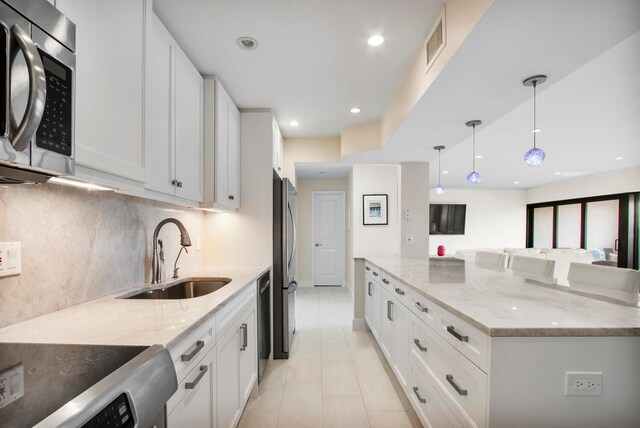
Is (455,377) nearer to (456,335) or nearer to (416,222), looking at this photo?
(456,335)

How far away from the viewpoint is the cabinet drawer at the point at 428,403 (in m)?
1.39

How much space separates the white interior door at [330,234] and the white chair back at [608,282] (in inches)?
176

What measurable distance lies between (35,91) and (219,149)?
1683 mm

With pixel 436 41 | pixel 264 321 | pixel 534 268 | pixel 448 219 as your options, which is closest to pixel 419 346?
pixel 264 321

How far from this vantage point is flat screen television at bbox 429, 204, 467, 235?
9250 millimetres

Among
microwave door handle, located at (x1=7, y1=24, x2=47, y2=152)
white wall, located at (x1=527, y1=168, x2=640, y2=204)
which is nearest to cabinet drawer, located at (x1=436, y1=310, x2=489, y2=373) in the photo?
microwave door handle, located at (x1=7, y1=24, x2=47, y2=152)

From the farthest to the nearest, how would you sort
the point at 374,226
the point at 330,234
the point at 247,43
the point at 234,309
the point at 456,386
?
the point at 330,234 < the point at 374,226 < the point at 247,43 < the point at 234,309 < the point at 456,386

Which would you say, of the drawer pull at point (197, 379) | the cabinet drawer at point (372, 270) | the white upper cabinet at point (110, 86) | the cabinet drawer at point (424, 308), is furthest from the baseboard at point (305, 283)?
the white upper cabinet at point (110, 86)

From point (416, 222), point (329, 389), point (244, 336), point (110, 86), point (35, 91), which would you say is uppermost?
point (110, 86)

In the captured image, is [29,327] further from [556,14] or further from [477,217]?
[477,217]

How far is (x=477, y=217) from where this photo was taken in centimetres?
935

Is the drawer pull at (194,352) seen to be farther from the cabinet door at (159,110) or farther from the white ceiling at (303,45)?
the white ceiling at (303,45)

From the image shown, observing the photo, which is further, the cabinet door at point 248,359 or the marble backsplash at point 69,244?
the cabinet door at point 248,359

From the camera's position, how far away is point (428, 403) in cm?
160
